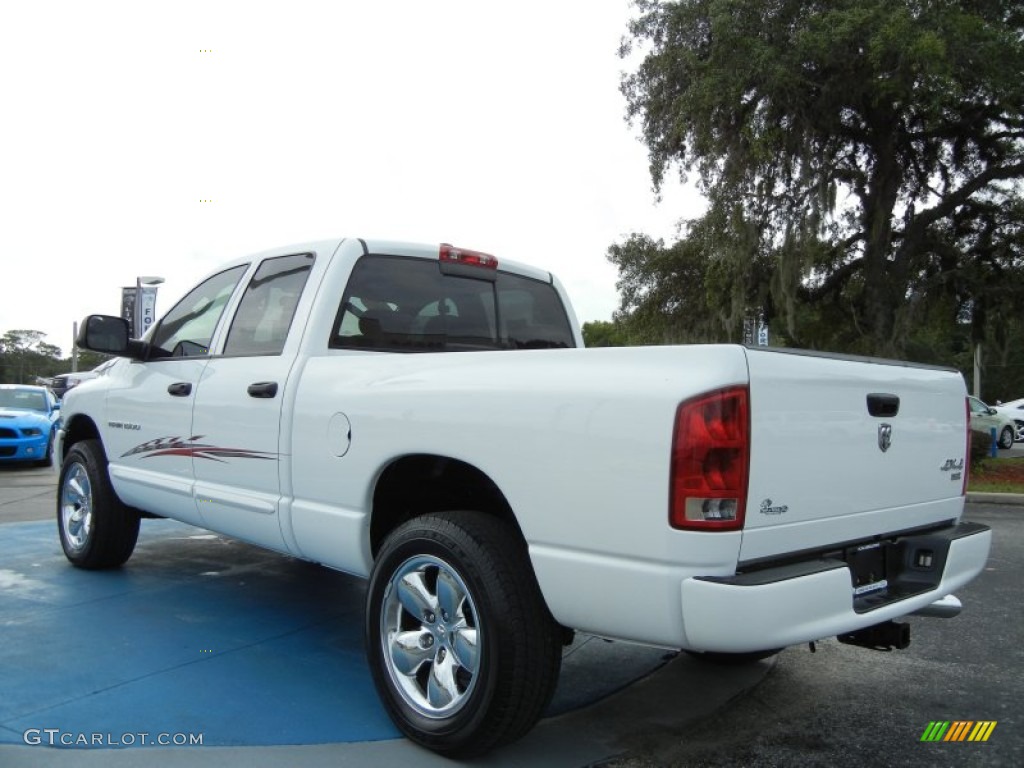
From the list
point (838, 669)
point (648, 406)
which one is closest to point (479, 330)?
point (648, 406)

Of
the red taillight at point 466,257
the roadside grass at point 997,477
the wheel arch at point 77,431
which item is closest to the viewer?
the red taillight at point 466,257

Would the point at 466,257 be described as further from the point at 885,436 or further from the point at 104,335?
the point at 885,436

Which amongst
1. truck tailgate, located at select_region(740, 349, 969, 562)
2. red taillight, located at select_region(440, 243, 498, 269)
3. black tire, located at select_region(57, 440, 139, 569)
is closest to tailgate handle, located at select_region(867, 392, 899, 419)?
truck tailgate, located at select_region(740, 349, 969, 562)

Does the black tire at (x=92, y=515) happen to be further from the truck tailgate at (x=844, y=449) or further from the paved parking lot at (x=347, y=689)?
the truck tailgate at (x=844, y=449)

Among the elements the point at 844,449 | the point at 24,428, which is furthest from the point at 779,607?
the point at 24,428

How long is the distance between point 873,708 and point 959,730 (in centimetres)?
34

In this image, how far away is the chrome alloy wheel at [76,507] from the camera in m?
5.35

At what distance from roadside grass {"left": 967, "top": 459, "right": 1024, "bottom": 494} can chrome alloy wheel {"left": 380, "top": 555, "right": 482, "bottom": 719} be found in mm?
10892

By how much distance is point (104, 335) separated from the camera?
15.3ft

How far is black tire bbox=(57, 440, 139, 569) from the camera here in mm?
5164

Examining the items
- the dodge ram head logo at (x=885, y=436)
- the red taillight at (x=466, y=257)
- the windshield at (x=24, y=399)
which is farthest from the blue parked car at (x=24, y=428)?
the dodge ram head logo at (x=885, y=436)

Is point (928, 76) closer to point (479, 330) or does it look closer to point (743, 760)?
point (479, 330)

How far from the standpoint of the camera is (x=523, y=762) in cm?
292

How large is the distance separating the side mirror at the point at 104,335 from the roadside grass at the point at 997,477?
1117 centimetres
